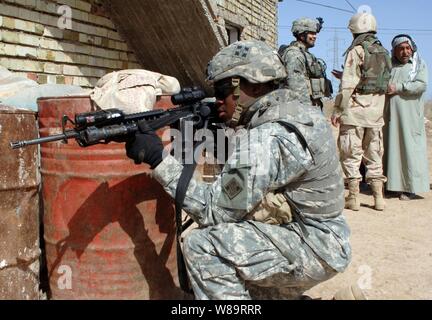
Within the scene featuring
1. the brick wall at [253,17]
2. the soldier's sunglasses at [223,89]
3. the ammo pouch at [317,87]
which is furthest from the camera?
the brick wall at [253,17]

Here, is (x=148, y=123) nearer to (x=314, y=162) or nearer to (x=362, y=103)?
(x=314, y=162)

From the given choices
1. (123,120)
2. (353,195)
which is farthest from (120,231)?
(353,195)

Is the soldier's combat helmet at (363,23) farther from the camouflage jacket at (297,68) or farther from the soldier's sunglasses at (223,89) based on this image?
the soldier's sunglasses at (223,89)

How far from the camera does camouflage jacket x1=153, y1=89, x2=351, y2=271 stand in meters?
2.04

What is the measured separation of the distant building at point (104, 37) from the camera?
4164 millimetres

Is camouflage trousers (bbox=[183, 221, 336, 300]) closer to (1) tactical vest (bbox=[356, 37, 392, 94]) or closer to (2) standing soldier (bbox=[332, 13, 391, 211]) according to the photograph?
(2) standing soldier (bbox=[332, 13, 391, 211])

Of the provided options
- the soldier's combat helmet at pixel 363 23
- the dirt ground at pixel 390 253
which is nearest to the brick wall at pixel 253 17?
the soldier's combat helmet at pixel 363 23

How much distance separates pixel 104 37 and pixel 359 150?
3.26 meters

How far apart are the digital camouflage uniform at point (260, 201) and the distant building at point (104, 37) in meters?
2.72

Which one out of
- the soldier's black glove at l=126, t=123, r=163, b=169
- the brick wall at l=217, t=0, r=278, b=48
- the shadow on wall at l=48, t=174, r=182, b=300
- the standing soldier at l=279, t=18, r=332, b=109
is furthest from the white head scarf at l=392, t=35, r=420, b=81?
the soldier's black glove at l=126, t=123, r=163, b=169

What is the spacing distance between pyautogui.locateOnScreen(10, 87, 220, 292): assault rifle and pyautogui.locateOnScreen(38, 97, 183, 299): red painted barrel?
7.7 inches

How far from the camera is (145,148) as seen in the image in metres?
2.09
